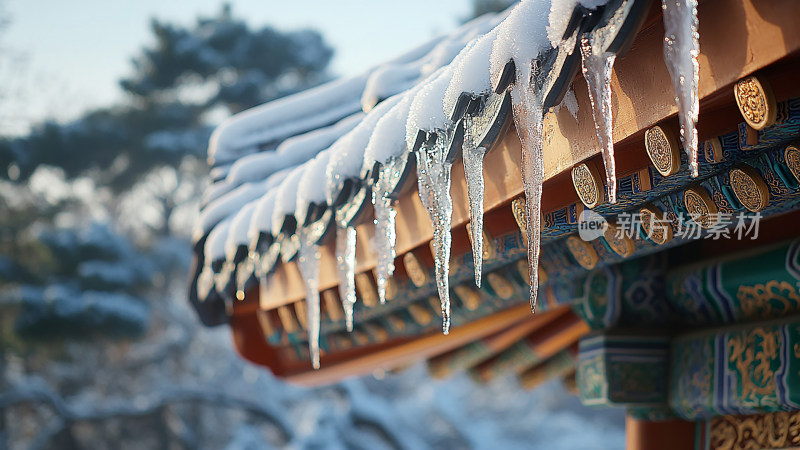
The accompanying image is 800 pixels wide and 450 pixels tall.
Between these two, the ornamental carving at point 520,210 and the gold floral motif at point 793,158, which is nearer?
the gold floral motif at point 793,158

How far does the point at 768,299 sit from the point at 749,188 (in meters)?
0.59

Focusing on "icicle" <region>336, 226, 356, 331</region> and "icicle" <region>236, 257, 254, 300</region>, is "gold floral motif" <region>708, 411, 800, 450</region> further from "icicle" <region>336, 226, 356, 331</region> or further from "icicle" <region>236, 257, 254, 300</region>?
"icicle" <region>236, 257, 254, 300</region>

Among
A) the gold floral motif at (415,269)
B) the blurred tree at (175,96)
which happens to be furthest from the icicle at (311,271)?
the blurred tree at (175,96)

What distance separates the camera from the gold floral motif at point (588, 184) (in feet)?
3.59

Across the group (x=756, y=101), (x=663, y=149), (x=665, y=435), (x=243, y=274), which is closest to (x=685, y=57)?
(x=756, y=101)

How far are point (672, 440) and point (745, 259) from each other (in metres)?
0.53

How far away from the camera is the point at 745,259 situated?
159 cm

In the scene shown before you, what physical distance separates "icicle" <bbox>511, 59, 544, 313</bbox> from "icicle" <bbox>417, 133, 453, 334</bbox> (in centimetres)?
16

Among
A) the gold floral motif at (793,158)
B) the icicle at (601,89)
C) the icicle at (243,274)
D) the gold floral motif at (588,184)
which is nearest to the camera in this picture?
the icicle at (601,89)

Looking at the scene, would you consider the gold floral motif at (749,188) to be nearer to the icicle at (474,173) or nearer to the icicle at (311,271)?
the icicle at (474,173)

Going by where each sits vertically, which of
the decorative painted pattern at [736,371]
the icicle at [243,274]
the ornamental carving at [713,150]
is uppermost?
the icicle at [243,274]

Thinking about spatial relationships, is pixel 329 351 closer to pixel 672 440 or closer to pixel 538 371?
pixel 538 371

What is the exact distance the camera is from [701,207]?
116 centimetres

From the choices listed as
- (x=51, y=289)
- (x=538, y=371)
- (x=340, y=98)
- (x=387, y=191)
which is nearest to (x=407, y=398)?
(x=51, y=289)
